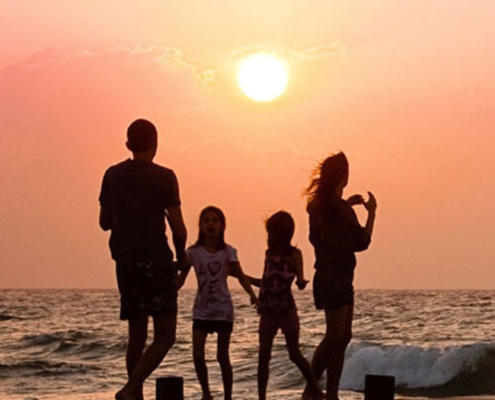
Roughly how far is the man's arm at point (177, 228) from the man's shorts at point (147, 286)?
0.46 feet

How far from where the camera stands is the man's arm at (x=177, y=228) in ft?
26.7

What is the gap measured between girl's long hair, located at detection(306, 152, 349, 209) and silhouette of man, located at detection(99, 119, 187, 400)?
165 cm

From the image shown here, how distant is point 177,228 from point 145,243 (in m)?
0.26

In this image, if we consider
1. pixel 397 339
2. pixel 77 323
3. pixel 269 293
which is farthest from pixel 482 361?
pixel 77 323

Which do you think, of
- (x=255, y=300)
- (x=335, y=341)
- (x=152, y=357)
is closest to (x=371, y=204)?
(x=335, y=341)

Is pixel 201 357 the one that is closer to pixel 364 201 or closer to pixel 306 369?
pixel 306 369

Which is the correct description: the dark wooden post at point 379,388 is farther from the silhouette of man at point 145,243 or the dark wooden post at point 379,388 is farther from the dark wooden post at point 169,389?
the silhouette of man at point 145,243

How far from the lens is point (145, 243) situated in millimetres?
8148

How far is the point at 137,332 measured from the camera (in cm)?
832

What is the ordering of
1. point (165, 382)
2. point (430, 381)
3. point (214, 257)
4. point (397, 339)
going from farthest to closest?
point (397, 339) → point (430, 381) → point (214, 257) → point (165, 382)

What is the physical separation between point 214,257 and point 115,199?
79.7 inches

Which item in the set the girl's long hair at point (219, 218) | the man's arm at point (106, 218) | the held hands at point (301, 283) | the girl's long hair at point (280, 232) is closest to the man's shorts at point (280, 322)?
the held hands at point (301, 283)

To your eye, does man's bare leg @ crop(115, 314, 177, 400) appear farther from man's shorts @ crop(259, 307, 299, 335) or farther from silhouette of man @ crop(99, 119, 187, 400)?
man's shorts @ crop(259, 307, 299, 335)

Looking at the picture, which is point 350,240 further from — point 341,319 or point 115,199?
point 115,199
